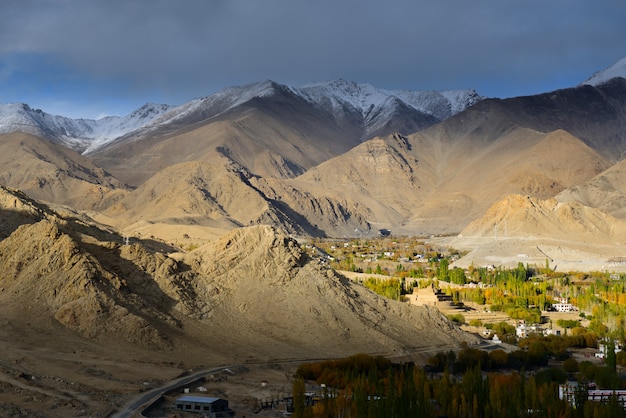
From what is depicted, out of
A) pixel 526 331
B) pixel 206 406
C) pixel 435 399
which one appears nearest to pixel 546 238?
pixel 526 331

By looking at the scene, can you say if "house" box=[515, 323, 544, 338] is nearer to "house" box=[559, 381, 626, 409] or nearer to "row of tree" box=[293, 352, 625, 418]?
"house" box=[559, 381, 626, 409]

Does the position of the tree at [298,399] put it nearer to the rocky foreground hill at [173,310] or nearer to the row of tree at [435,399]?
the row of tree at [435,399]

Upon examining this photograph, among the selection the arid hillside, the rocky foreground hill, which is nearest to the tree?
the rocky foreground hill

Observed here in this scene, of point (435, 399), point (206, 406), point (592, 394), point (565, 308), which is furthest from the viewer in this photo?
point (565, 308)

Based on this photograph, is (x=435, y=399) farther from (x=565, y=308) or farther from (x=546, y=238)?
(x=546, y=238)

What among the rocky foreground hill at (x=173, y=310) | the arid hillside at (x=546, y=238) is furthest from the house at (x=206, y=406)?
the arid hillside at (x=546, y=238)

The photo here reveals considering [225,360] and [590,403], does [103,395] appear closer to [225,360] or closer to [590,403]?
[225,360]

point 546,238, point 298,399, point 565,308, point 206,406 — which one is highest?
point 546,238
